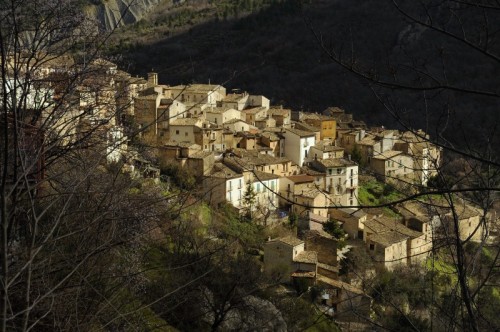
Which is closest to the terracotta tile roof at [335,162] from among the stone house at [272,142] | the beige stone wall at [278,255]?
the stone house at [272,142]

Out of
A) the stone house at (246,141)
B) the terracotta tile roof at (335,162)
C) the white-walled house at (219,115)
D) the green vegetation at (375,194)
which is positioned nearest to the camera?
the green vegetation at (375,194)

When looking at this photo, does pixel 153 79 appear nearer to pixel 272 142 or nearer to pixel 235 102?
pixel 235 102

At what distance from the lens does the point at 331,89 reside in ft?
158

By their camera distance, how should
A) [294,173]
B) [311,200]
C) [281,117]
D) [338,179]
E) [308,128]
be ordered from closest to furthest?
[311,200]
[294,173]
[338,179]
[308,128]
[281,117]

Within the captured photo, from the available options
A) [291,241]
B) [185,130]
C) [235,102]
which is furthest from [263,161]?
[235,102]

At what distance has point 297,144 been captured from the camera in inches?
934

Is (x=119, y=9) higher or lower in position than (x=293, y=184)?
higher

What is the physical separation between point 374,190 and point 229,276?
15.0 meters

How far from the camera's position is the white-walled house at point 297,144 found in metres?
23.7

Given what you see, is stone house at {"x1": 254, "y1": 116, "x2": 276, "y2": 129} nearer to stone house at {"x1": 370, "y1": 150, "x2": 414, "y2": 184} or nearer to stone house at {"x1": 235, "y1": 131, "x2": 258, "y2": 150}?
stone house at {"x1": 235, "y1": 131, "x2": 258, "y2": 150}

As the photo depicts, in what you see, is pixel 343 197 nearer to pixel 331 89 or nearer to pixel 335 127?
pixel 335 127

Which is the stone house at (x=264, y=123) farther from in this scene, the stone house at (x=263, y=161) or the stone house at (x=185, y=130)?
the stone house at (x=185, y=130)

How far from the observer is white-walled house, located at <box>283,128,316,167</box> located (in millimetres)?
23719

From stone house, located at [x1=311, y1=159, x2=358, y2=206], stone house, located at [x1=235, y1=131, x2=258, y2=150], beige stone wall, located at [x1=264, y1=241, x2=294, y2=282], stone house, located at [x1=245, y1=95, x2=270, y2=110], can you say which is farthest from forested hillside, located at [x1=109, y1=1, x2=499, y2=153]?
beige stone wall, located at [x1=264, y1=241, x2=294, y2=282]
